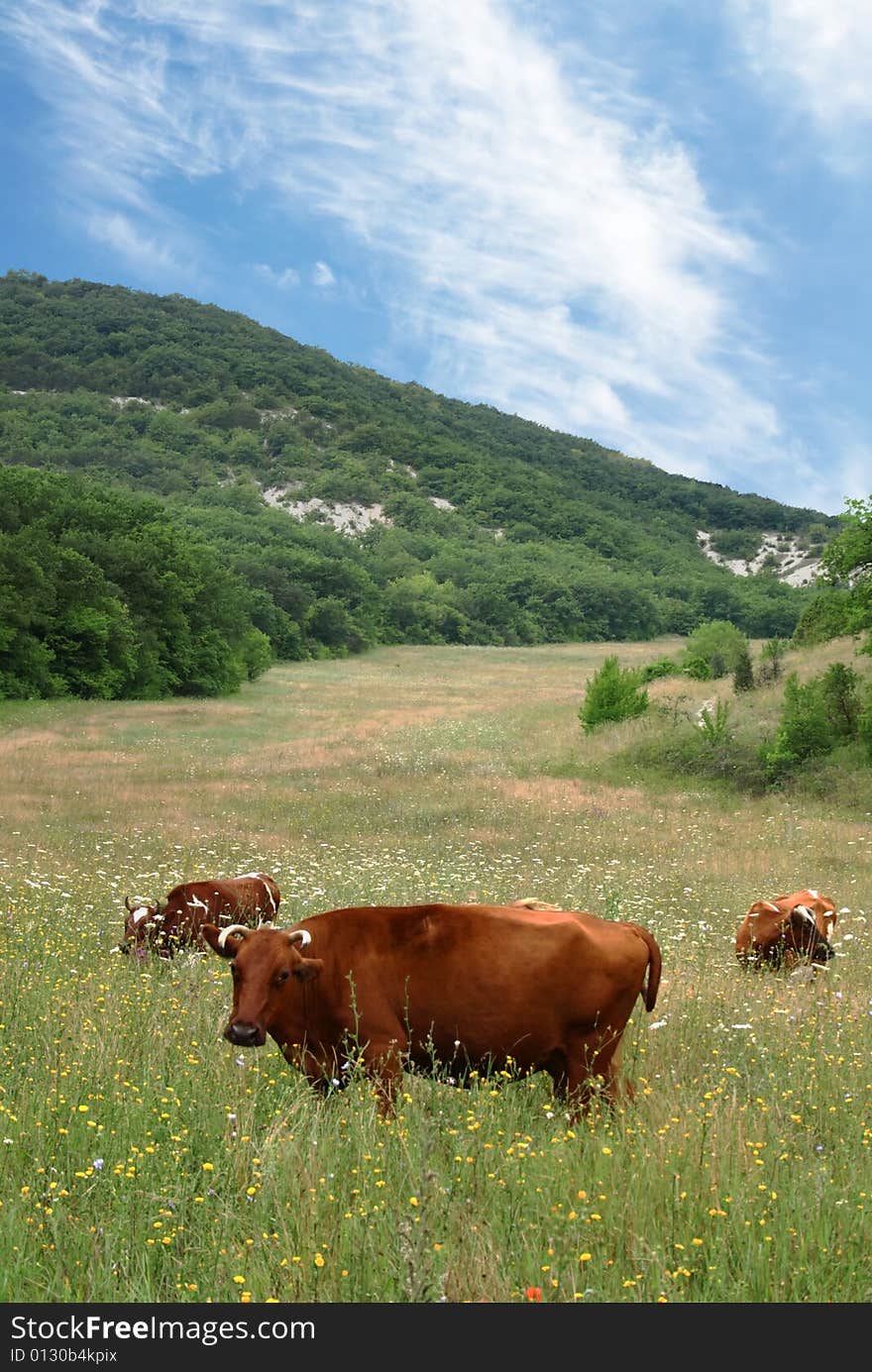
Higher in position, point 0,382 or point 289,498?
point 0,382

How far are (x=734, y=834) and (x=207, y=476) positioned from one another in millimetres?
169927

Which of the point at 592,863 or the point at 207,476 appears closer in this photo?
the point at 592,863

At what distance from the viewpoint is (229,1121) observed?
5.70m

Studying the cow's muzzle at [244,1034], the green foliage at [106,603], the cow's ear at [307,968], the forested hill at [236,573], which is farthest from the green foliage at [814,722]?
the forested hill at [236,573]

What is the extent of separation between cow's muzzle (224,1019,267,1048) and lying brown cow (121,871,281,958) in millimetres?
4831

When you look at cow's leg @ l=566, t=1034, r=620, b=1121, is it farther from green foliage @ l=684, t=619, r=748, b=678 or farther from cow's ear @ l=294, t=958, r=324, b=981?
green foliage @ l=684, t=619, r=748, b=678

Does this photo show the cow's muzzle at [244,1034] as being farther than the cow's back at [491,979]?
No

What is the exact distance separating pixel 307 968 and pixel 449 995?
0.86 metres

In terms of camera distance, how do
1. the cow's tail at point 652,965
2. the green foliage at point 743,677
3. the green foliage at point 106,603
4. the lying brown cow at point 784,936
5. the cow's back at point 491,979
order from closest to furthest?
the cow's back at point 491,979 → the cow's tail at point 652,965 → the lying brown cow at point 784,936 → the green foliage at point 743,677 → the green foliage at point 106,603

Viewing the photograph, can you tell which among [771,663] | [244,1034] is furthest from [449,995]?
[771,663]

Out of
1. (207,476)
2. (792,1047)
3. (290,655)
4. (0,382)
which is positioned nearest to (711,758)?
(792,1047)

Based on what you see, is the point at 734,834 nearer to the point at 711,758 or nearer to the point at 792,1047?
the point at 711,758

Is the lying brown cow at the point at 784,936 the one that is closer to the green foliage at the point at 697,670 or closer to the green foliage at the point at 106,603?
the green foliage at the point at 106,603

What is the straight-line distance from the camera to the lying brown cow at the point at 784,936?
11.4 m
